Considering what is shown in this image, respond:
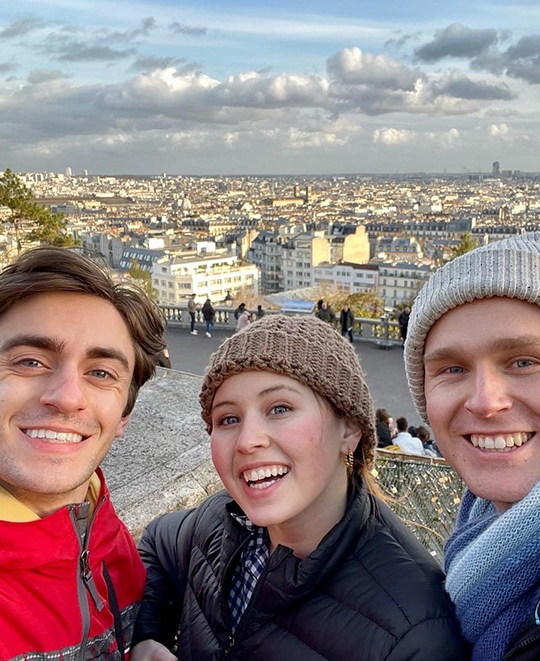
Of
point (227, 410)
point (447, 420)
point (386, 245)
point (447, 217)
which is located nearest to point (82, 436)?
point (227, 410)

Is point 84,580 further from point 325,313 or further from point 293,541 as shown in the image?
point 325,313

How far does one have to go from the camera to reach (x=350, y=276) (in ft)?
285

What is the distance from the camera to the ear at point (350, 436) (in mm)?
2273

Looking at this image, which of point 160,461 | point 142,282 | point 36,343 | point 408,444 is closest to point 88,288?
point 36,343

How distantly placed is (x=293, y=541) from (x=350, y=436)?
376 mm

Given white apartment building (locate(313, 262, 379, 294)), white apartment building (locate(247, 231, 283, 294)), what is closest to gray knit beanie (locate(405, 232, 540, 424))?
white apartment building (locate(313, 262, 379, 294))

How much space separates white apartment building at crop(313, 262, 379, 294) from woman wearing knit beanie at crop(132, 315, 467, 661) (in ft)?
243

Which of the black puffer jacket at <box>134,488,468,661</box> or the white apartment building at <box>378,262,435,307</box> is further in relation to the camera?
the white apartment building at <box>378,262,435,307</box>

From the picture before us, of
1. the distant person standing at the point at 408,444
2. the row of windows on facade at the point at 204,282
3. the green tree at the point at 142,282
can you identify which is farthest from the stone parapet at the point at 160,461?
the row of windows on facade at the point at 204,282

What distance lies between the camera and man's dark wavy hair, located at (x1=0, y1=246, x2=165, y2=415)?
2139mm

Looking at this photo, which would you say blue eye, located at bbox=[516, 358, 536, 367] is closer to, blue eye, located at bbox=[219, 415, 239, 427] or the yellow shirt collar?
blue eye, located at bbox=[219, 415, 239, 427]

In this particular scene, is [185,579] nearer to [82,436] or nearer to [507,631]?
[82,436]

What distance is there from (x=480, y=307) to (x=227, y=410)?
821 millimetres

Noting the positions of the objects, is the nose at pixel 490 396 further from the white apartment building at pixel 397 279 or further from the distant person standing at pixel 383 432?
the white apartment building at pixel 397 279
